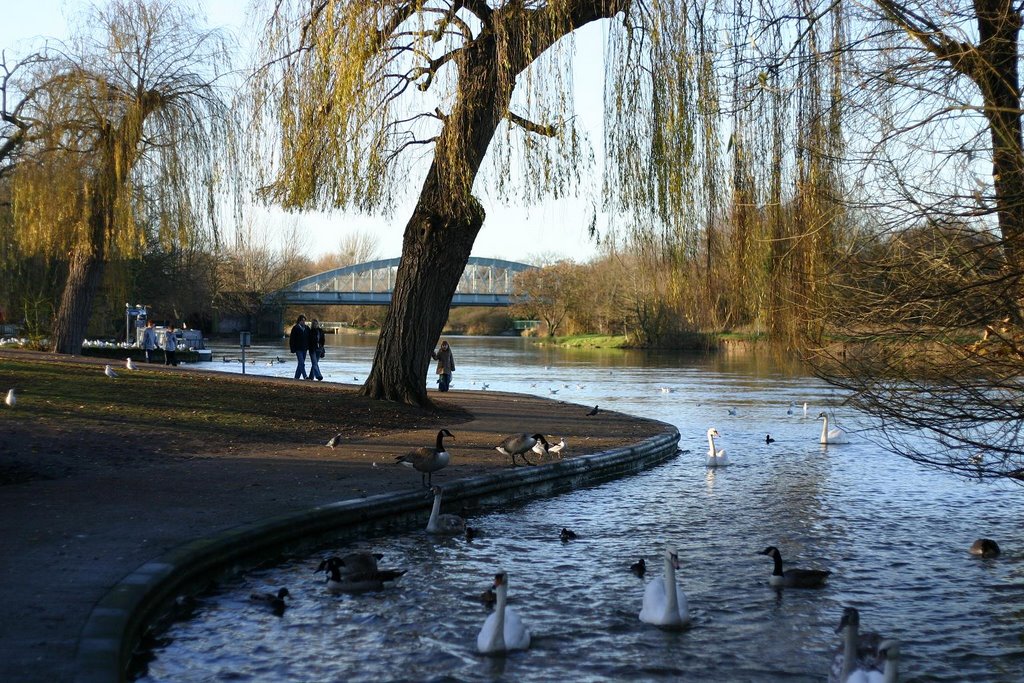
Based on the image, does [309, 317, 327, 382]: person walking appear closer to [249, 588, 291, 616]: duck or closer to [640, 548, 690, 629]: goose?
[249, 588, 291, 616]: duck

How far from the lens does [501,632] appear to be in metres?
7.21

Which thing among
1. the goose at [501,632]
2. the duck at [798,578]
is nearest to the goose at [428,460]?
the duck at [798,578]

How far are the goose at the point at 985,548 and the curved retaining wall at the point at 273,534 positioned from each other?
5351 mm

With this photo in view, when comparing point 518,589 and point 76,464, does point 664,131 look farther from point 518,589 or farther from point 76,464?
point 76,464

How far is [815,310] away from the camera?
839cm

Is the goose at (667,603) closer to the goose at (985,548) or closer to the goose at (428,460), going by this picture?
the goose at (985,548)

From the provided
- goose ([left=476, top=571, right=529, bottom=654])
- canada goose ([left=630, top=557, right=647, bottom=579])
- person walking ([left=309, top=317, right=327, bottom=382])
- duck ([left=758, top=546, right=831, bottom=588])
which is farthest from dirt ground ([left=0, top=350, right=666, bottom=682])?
person walking ([left=309, top=317, right=327, bottom=382])

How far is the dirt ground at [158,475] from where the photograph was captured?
693cm

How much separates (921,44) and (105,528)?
25.1ft

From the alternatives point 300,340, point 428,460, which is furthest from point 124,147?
point 428,460

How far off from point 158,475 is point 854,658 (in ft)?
27.6

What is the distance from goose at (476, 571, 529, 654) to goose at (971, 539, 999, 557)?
201 inches

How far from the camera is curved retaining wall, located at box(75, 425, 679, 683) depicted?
6102mm

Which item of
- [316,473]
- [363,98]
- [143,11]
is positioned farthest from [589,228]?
[143,11]
